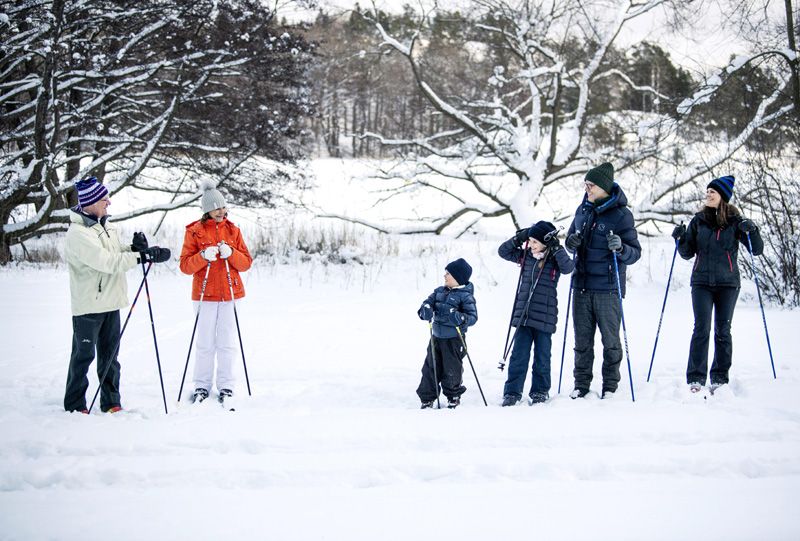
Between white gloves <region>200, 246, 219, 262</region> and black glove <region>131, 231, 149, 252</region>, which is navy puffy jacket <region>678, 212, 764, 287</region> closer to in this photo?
white gloves <region>200, 246, 219, 262</region>

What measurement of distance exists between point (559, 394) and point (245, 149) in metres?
10.4

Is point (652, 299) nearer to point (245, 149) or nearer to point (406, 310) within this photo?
point (406, 310)

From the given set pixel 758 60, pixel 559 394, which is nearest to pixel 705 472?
pixel 559 394

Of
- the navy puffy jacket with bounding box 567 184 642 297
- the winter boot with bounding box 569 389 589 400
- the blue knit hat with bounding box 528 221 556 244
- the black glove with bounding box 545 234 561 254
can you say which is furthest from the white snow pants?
the navy puffy jacket with bounding box 567 184 642 297

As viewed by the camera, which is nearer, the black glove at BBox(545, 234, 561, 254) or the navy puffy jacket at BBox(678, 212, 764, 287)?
the black glove at BBox(545, 234, 561, 254)

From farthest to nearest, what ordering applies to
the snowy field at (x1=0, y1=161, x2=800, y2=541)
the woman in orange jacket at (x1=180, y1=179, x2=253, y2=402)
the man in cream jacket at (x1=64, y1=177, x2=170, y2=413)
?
the woman in orange jacket at (x1=180, y1=179, x2=253, y2=402) → the man in cream jacket at (x1=64, y1=177, x2=170, y2=413) → the snowy field at (x1=0, y1=161, x2=800, y2=541)

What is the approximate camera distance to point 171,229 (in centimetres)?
1820

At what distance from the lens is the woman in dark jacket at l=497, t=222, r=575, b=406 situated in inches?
196

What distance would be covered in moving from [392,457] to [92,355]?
253 cm

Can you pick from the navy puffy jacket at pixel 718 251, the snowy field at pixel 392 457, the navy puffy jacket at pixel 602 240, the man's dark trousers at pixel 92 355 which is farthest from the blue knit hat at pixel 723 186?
the man's dark trousers at pixel 92 355

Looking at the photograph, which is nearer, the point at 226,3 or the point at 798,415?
the point at 798,415

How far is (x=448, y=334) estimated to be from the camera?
16.3ft

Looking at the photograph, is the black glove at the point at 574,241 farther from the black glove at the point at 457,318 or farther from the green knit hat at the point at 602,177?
the black glove at the point at 457,318

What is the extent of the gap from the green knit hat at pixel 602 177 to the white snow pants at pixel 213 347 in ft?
10.1
